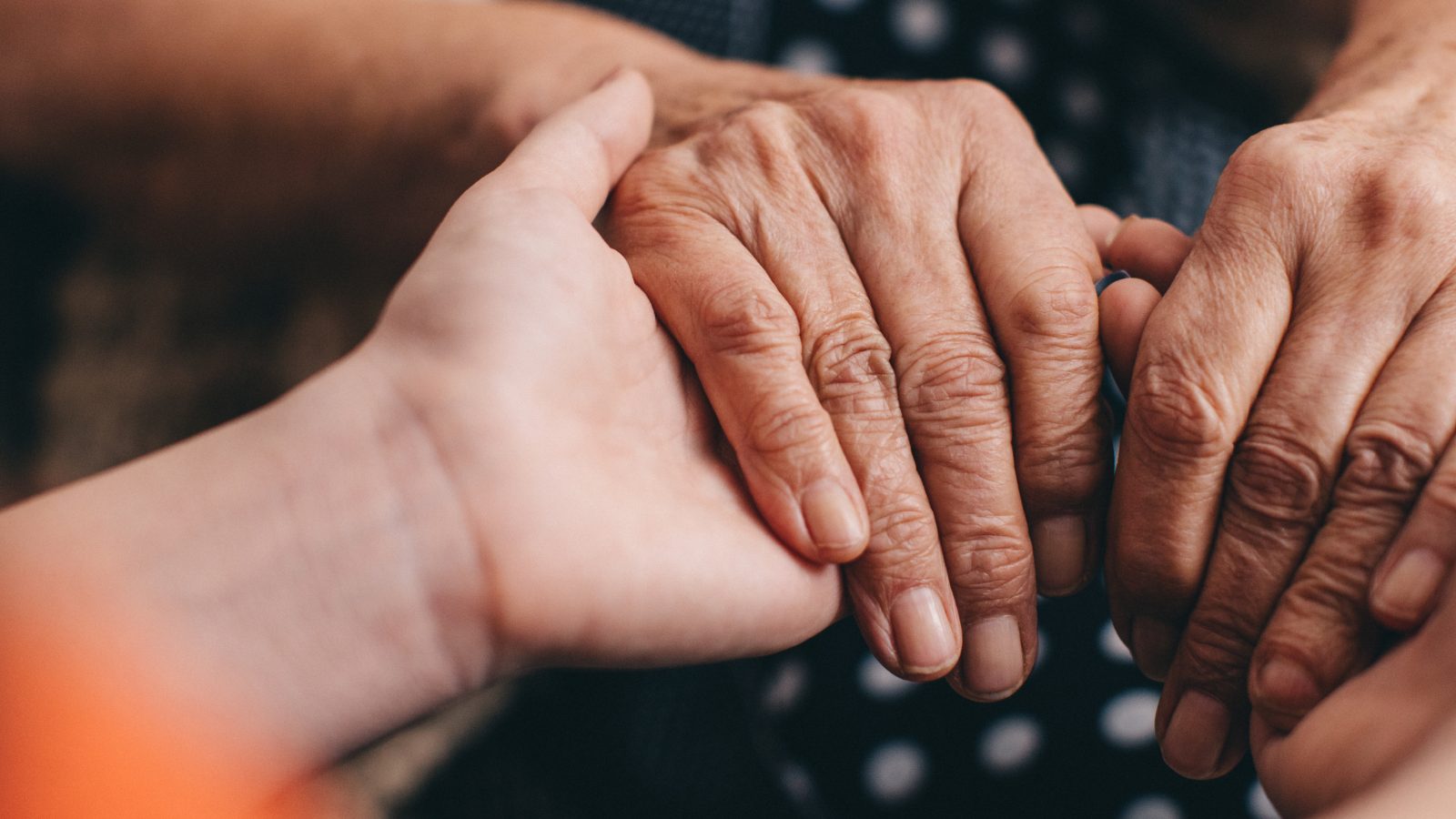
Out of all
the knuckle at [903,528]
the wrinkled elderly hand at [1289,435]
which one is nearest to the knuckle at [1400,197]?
the wrinkled elderly hand at [1289,435]

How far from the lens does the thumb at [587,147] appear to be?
62 centimetres

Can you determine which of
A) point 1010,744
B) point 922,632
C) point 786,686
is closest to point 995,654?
point 922,632

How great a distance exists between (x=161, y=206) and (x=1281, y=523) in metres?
1.20

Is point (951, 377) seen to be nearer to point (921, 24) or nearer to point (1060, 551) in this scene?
point (1060, 551)

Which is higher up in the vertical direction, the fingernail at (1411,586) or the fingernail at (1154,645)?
the fingernail at (1411,586)

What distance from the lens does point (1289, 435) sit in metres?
0.54

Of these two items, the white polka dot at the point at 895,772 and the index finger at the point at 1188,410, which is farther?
the white polka dot at the point at 895,772

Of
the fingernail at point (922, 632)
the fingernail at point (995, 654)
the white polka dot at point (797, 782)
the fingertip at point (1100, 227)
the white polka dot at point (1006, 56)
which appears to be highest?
the white polka dot at point (1006, 56)

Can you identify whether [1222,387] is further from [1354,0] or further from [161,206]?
[161,206]

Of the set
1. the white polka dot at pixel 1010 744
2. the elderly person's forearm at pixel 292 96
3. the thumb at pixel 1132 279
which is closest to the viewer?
the thumb at pixel 1132 279

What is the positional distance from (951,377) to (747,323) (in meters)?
0.14

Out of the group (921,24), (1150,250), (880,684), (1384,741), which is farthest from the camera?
(921,24)

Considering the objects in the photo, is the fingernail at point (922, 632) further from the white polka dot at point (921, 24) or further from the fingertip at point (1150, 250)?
the white polka dot at point (921, 24)

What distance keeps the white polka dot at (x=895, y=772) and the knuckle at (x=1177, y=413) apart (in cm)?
33
